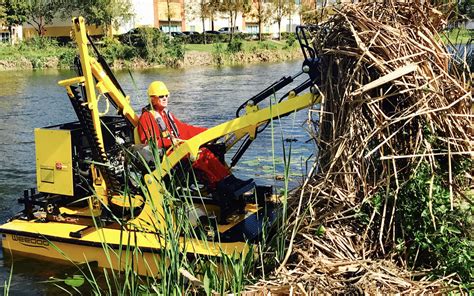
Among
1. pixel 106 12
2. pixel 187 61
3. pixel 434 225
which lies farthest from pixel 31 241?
pixel 106 12

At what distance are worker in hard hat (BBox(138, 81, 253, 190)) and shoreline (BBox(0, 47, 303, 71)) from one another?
31468mm

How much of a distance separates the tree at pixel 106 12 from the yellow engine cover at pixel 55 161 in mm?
43389

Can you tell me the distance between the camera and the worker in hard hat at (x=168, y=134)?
6.86 metres

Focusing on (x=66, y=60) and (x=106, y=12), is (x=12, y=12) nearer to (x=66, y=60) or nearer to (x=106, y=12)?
(x=106, y=12)

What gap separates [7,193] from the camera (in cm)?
1070

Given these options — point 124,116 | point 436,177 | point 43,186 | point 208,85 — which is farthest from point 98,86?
point 208,85

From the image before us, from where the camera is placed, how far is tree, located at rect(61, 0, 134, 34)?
4919 centimetres

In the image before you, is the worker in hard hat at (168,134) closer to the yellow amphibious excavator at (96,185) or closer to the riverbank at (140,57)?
the yellow amphibious excavator at (96,185)

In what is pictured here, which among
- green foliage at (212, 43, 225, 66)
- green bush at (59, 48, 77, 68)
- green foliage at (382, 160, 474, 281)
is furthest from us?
green foliage at (212, 43, 225, 66)

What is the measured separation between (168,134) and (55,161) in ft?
5.23

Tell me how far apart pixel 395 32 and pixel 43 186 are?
4845 millimetres

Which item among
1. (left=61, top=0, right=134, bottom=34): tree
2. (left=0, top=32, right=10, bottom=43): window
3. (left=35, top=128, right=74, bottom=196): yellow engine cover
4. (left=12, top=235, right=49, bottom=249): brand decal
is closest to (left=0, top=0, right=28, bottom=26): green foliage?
(left=0, top=32, right=10, bottom=43): window

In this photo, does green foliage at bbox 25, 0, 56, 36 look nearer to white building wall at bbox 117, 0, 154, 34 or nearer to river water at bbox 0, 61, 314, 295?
white building wall at bbox 117, 0, 154, 34

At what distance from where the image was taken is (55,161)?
24.4ft
